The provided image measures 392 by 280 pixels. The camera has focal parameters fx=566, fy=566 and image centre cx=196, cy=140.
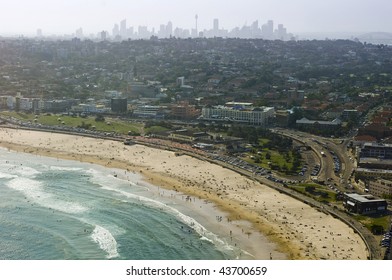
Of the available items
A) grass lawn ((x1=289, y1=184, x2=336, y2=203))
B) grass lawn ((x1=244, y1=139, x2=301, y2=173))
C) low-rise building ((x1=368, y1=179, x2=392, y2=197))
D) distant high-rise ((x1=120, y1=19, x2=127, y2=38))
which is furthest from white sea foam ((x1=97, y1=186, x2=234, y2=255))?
distant high-rise ((x1=120, y1=19, x2=127, y2=38))

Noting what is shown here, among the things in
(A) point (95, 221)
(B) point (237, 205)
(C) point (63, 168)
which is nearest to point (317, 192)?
(B) point (237, 205)

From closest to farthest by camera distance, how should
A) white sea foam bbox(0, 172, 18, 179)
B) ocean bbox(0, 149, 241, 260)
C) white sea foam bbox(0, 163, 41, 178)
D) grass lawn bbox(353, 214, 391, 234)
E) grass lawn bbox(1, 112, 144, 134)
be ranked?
ocean bbox(0, 149, 241, 260) → grass lawn bbox(353, 214, 391, 234) → white sea foam bbox(0, 172, 18, 179) → white sea foam bbox(0, 163, 41, 178) → grass lawn bbox(1, 112, 144, 134)

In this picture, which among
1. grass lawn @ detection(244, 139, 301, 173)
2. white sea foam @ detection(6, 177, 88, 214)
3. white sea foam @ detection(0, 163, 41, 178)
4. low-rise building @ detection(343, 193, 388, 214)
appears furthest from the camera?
white sea foam @ detection(0, 163, 41, 178)

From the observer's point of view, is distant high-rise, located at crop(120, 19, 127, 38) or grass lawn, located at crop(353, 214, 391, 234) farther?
distant high-rise, located at crop(120, 19, 127, 38)

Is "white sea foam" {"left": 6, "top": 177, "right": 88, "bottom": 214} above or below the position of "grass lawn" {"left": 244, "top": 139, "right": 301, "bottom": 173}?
below

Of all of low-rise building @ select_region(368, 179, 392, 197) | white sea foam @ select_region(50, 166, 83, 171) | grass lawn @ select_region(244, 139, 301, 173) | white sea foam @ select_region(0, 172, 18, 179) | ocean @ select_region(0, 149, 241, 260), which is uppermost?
low-rise building @ select_region(368, 179, 392, 197)

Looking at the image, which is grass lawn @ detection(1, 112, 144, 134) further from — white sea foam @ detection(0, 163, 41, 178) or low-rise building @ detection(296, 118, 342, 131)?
low-rise building @ detection(296, 118, 342, 131)

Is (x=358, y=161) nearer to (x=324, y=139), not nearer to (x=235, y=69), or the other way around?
(x=324, y=139)
